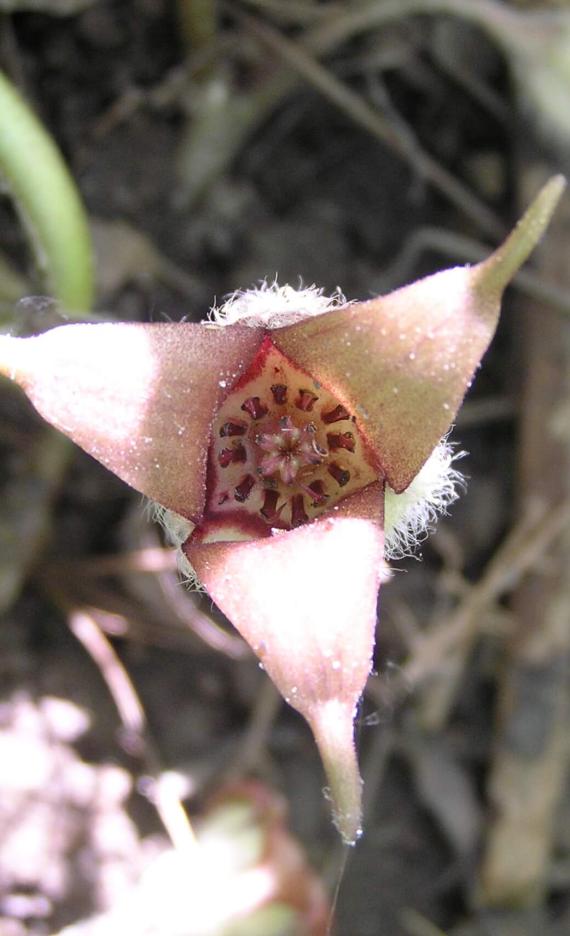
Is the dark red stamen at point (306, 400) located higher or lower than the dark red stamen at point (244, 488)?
higher

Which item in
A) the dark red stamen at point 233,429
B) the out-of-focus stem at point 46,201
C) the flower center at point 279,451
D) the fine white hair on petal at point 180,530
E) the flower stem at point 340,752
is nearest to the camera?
the flower stem at point 340,752

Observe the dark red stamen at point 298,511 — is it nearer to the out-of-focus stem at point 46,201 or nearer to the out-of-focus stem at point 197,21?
the out-of-focus stem at point 46,201

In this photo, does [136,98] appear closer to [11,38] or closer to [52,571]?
[11,38]

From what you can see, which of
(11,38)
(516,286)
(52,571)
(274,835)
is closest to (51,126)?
(11,38)

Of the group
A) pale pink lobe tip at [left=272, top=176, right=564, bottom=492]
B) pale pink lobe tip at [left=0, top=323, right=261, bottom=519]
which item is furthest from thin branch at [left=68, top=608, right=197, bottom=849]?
pale pink lobe tip at [left=272, top=176, right=564, bottom=492]

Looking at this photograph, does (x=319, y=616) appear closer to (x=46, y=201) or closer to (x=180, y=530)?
(x=180, y=530)

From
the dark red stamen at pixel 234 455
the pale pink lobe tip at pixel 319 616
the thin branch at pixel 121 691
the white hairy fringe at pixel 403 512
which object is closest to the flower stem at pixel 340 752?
the pale pink lobe tip at pixel 319 616
